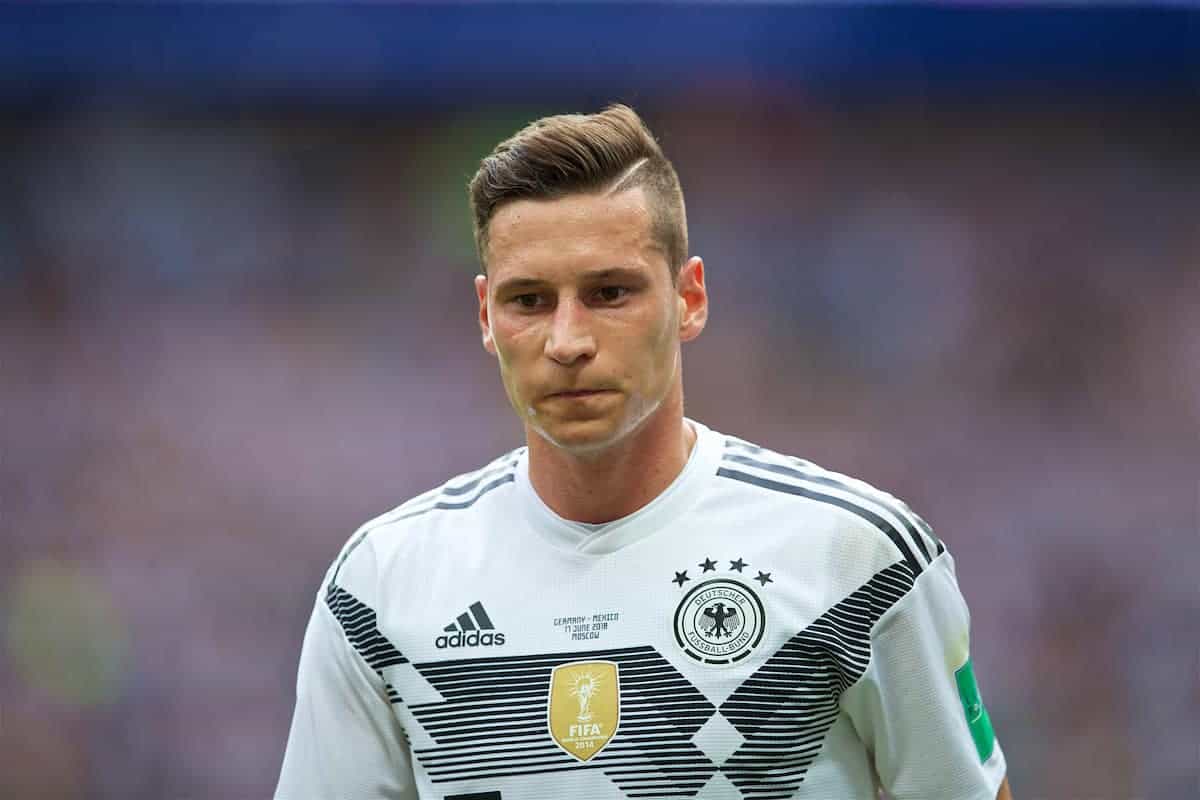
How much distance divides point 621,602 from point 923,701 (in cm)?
59

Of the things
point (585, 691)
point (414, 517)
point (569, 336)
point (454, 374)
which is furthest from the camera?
point (454, 374)

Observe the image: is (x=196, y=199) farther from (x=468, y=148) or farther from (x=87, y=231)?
(x=468, y=148)

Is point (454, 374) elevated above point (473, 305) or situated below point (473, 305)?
below

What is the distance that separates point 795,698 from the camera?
9.07ft

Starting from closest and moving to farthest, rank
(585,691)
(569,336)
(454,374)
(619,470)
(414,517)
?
(569,336), (585,691), (619,470), (414,517), (454,374)

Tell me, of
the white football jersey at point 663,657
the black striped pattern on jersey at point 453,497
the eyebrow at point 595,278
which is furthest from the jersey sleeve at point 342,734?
the eyebrow at point 595,278

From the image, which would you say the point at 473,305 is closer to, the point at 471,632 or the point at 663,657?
the point at 471,632

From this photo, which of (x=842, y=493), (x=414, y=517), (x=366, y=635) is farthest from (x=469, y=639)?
(x=842, y=493)

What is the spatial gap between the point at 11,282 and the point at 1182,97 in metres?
6.87

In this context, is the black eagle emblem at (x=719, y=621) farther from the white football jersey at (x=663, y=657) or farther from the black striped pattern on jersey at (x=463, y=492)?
the black striped pattern on jersey at (x=463, y=492)

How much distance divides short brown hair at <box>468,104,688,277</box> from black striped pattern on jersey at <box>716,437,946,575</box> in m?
0.42

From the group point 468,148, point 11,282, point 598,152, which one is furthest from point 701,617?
point 11,282

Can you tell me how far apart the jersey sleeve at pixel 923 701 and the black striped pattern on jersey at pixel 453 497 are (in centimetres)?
83

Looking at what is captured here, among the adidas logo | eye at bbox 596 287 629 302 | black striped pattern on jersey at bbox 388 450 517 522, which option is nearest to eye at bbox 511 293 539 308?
eye at bbox 596 287 629 302
